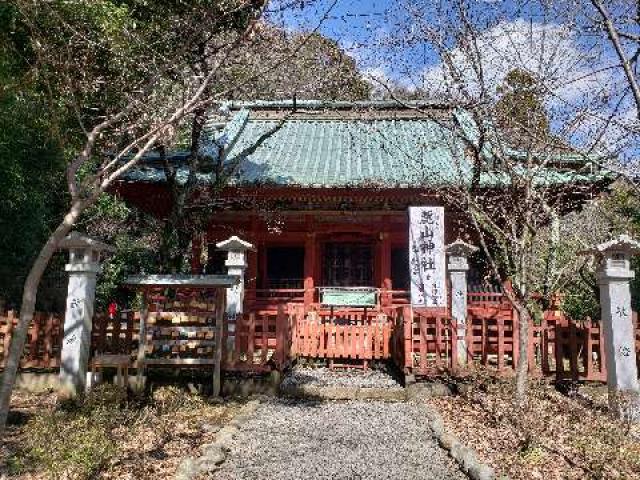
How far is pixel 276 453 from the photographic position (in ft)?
19.0

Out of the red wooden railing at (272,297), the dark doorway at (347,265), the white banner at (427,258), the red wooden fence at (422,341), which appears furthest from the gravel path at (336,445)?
the dark doorway at (347,265)

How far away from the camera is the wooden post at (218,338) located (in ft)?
27.0

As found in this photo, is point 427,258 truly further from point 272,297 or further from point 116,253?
point 116,253

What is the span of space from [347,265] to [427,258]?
148 inches

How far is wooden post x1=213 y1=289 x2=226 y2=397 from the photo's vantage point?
27.0 ft

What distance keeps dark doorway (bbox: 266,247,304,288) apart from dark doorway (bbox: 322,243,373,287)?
0.78m

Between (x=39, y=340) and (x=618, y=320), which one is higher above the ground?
(x=618, y=320)

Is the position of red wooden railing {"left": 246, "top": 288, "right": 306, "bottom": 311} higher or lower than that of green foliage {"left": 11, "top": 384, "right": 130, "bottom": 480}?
higher

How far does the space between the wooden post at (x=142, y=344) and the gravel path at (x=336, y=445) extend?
71.5 inches

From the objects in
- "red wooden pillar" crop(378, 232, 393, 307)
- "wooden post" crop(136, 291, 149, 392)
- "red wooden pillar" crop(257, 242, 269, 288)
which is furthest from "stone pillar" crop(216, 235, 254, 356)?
"red wooden pillar" crop(378, 232, 393, 307)

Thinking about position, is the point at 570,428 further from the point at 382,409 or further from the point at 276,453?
the point at 276,453

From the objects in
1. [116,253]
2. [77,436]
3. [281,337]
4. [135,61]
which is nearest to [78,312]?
[77,436]

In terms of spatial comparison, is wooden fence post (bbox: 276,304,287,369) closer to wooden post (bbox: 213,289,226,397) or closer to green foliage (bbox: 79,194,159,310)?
wooden post (bbox: 213,289,226,397)

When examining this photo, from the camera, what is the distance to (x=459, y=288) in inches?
401
